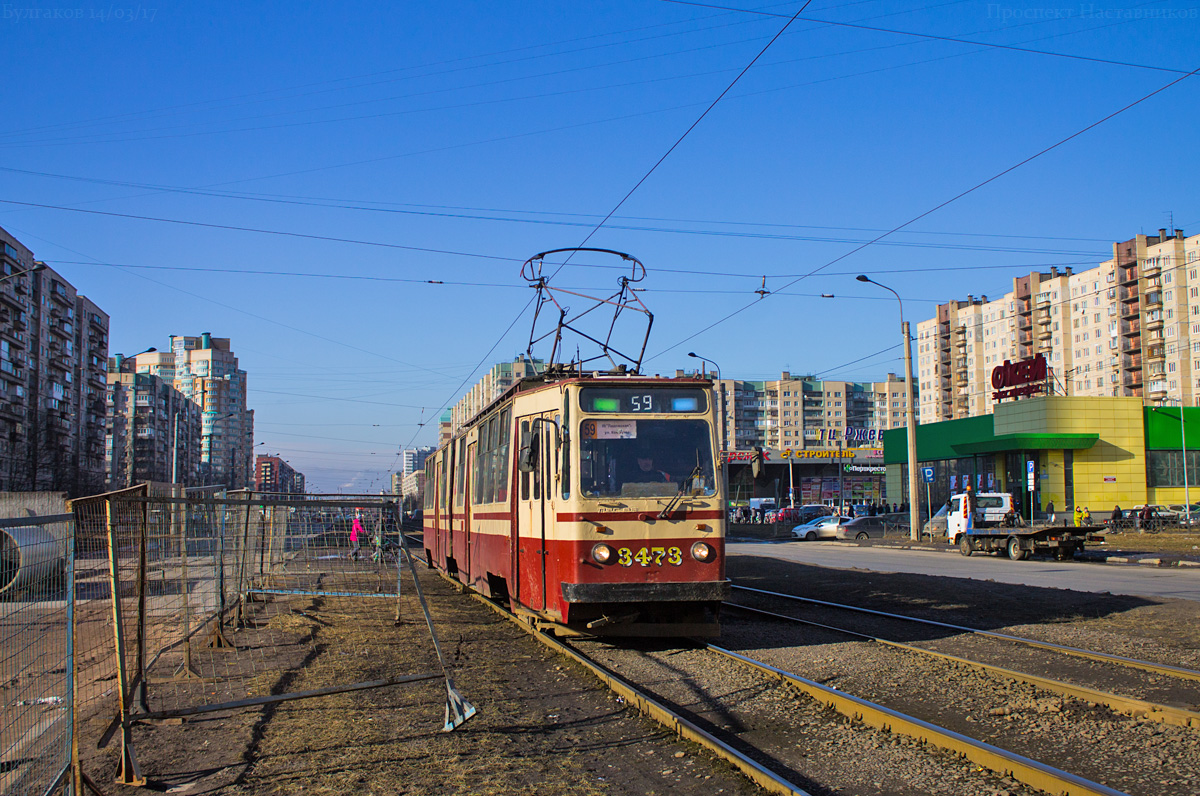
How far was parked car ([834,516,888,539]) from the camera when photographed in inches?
1793

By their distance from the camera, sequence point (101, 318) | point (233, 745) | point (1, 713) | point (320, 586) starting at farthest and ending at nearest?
point (101, 318)
point (320, 586)
point (233, 745)
point (1, 713)

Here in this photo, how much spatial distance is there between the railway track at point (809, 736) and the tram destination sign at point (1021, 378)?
1876 inches

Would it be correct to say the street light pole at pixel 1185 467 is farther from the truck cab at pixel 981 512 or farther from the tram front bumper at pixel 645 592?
the tram front bumper at pixel 645 592

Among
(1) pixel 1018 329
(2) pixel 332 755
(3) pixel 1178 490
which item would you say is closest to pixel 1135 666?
(2) pixel 332 755

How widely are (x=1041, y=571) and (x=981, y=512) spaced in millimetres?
13381

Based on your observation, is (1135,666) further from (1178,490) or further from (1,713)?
(1178,490)

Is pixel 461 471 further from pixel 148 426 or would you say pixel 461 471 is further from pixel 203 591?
pixel 148 426

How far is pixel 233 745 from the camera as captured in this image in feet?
21.4

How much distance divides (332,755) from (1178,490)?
53.5 m

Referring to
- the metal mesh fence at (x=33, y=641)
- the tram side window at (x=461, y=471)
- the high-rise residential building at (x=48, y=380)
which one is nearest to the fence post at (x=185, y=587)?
the metal mesh fence at (x=33, y=641)

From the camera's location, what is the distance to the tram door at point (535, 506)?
1010cm

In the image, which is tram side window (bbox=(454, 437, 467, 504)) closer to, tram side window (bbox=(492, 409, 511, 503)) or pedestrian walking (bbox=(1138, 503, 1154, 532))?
tram side window (bbox=(492, 409, 511, 503))

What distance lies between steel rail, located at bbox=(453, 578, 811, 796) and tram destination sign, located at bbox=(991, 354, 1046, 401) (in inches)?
1878

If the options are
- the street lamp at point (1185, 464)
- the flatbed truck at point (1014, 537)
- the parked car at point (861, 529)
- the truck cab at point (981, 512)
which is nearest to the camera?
the flatbed truck at point (1014, 537)
